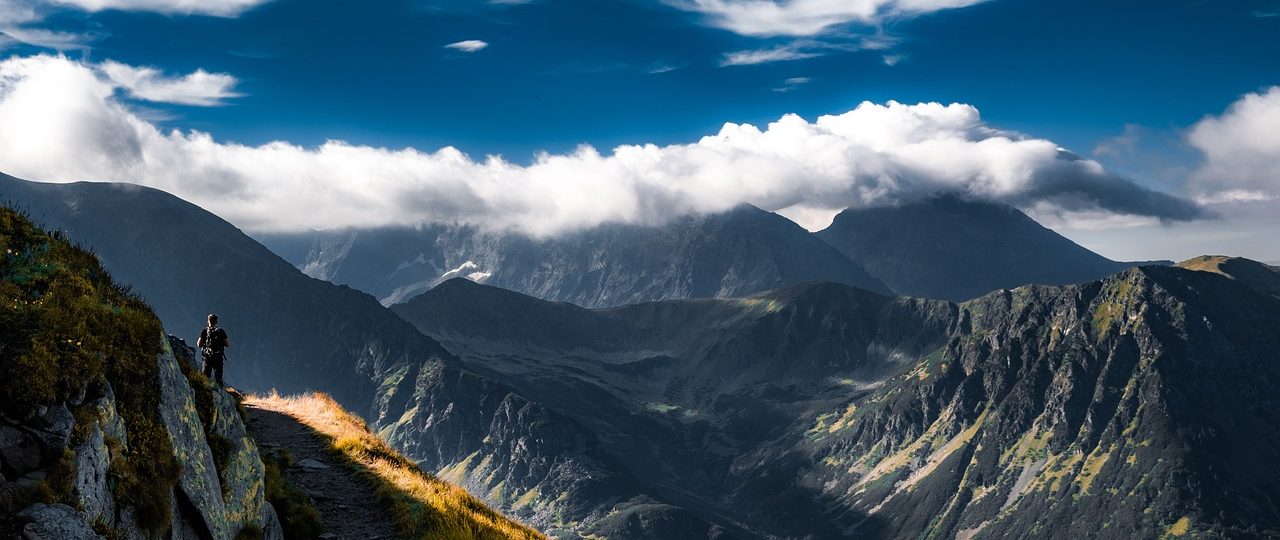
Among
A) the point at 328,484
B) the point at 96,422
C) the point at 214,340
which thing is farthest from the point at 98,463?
the point at 214,340

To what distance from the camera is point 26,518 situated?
1232 cm

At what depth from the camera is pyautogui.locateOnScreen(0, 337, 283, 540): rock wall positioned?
12844mm

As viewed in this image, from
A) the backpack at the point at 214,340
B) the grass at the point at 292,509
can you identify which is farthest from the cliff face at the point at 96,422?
the backpack at the point at 214,340

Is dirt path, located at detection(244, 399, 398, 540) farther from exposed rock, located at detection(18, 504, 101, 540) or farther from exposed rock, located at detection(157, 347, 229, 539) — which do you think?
exposed rock, located at detection(18, 504, 101, 540)

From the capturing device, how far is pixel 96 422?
46.7 feet

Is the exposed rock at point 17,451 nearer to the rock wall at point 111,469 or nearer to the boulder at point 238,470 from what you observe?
the rock wall at point 111,469

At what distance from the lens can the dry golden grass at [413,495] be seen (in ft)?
76.1

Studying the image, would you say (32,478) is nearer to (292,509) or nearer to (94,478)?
(94,478)

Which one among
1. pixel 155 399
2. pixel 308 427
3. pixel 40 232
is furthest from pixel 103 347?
pixel 308 427

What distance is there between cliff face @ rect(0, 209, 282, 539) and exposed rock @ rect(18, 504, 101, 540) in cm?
2

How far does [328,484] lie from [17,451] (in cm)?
1499

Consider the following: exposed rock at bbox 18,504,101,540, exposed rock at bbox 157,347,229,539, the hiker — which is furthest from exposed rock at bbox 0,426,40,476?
the hiker

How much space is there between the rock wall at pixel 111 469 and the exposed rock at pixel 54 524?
0.04ft

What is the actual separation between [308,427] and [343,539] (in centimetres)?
1335
